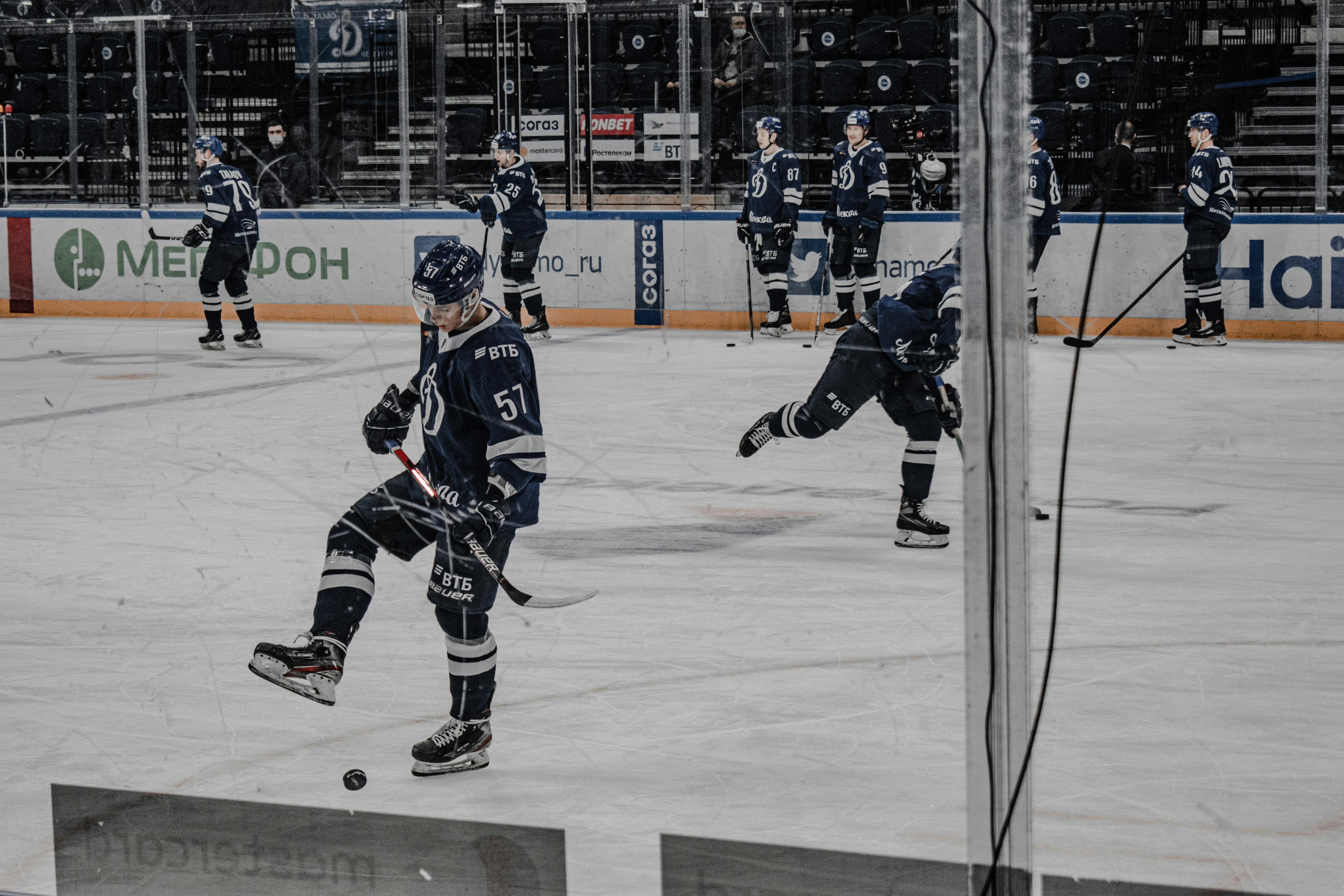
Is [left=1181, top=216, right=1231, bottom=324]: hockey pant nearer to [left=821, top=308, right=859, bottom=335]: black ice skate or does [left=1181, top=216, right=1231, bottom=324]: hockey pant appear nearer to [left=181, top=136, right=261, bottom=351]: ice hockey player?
[left=821, top=308, right=859, bottom=335]: black ice skate

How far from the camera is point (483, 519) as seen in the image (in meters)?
3.16

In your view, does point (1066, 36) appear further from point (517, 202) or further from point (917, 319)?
point (917, 319)

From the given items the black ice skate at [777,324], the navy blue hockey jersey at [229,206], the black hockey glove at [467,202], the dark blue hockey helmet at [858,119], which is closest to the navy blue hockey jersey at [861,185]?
the dark blue hockey helmet at [858,119]

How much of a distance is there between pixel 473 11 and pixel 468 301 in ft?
35.5

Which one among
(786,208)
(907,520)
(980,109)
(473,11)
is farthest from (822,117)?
(980,109)

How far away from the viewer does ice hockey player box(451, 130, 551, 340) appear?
1195 centimetres

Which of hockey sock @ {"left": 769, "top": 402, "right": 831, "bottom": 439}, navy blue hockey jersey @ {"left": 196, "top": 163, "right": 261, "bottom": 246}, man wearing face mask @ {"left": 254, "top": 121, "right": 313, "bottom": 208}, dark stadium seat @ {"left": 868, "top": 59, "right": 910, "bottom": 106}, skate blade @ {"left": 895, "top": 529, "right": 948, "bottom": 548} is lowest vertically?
skate blade @ {"left": 895, "top": 529, "right": 948, "bottom": 548}

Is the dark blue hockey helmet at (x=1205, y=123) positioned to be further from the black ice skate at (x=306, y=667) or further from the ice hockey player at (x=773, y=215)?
the black ice skate at (x=306, y=667)

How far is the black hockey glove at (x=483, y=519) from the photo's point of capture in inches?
124

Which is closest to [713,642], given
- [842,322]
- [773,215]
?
[842,322]

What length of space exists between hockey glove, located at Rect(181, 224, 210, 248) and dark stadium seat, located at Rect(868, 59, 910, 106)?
5.45 meters

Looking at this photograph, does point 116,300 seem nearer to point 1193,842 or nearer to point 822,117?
point 822,117

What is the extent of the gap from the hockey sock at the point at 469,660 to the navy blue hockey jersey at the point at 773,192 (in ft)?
28.8

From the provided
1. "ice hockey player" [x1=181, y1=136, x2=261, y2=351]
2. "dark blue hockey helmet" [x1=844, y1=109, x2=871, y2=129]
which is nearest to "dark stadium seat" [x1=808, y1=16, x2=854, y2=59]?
"dark blue hockey helmet" [x1=844, y1=109, x2=871, y2=129]
